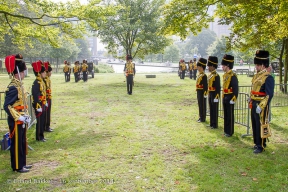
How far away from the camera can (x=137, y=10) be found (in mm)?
24281

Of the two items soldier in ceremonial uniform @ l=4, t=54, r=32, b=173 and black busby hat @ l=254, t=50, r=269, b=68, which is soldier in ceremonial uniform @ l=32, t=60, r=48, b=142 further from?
black busby hat @ l=254, t=50, r=269, b=68

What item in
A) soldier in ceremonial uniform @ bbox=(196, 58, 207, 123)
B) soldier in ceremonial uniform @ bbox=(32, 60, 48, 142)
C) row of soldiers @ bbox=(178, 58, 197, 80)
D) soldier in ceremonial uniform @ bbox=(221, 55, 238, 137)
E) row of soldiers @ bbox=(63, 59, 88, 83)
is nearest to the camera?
soldier in ceremonial uniform @ bbox=(32, 60, 48, 142)

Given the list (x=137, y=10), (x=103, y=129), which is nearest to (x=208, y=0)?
(x=103, y=129)

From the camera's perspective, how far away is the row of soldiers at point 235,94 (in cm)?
Answer: 668

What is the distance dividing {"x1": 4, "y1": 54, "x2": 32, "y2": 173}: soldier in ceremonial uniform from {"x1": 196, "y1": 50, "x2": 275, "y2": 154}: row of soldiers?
16.3 feet

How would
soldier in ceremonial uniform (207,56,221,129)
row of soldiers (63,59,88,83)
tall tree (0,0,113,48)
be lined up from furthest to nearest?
row of soldiers (63,59,88,83) < tall tree (0,0,113,48) < soldier in ceremonial uniform (207,56,221,129)

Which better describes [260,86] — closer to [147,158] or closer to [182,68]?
[147,158]

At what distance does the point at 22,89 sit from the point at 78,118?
16.9 ft

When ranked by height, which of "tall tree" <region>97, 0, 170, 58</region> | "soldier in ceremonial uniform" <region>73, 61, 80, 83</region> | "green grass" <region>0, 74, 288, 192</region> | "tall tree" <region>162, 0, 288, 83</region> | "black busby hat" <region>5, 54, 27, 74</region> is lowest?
"green grass" <region>0, 74, 288, 192</region>

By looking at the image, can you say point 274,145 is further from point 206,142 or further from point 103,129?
point 103,129

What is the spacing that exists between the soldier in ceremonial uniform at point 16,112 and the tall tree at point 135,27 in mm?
17735

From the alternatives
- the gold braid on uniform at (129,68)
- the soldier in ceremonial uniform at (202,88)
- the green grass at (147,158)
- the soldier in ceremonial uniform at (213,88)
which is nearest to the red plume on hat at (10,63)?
the green grass at (147,158)

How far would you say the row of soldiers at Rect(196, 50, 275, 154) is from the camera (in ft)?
21.9

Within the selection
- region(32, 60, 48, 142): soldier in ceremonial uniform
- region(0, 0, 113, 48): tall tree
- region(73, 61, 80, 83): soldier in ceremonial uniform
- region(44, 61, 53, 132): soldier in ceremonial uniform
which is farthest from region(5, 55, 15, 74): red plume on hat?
region(73, 61, 80, 83): soldier in ceremonial uniform
